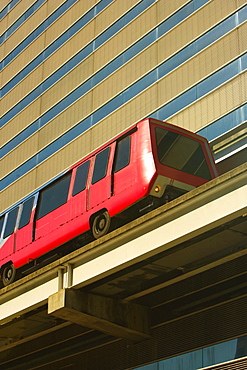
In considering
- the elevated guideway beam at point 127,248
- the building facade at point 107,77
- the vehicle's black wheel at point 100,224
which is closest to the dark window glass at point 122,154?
the vehicle's black wheel at point 100,224

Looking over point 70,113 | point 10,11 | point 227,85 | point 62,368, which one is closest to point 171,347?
point 62,368

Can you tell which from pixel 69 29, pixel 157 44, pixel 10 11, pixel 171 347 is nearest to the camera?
pixel 171 347

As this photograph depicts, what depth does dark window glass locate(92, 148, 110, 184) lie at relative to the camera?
16.2 m

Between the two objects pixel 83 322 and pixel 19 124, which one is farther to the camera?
pixel 19 124

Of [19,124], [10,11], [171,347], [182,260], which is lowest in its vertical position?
[171,347]

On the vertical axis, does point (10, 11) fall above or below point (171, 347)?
above

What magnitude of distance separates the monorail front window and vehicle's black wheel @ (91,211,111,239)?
196 centimetres

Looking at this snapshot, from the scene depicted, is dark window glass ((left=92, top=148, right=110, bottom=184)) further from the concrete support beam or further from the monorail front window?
the concrete support beam

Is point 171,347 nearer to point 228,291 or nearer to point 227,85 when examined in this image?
point 228,291

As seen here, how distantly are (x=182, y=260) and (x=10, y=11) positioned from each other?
2783 centimetres

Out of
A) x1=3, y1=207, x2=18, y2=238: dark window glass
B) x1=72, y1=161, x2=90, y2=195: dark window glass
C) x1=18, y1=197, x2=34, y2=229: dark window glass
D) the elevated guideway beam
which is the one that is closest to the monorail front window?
the elevated guideway beam

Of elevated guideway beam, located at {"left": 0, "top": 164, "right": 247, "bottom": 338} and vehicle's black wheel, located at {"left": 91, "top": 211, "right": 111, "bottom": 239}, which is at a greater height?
vehicle's black wheel, located at {"left": 91, "top": 211, "right": 111, "bottom": 239}

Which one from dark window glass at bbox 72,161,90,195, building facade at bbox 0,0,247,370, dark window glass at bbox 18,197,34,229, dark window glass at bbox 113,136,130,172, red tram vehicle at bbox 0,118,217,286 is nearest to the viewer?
red tram vehicle at bbox 0,118,217,286

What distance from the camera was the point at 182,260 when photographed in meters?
14.1
